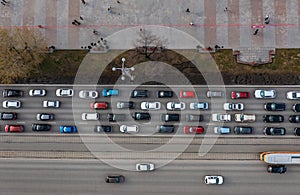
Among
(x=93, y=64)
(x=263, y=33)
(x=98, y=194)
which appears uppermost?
(x=263, y=33)

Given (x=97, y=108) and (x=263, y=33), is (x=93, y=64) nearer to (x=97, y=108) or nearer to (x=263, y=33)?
(x=97, y=108)

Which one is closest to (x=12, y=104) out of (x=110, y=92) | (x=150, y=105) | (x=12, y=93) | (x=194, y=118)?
(x=12, y=93)

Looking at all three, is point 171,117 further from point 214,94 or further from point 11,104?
point 11,104

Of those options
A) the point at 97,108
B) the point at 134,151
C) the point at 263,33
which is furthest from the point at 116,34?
the point at 263,33

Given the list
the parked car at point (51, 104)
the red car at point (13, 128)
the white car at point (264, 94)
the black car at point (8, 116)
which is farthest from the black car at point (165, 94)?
the black car at point (8, 116)

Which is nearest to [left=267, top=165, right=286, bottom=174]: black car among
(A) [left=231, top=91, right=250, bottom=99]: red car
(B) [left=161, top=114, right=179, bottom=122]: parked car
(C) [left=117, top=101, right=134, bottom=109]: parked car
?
(A) [left=231, top=91, right=250, bottom=99]: red car
